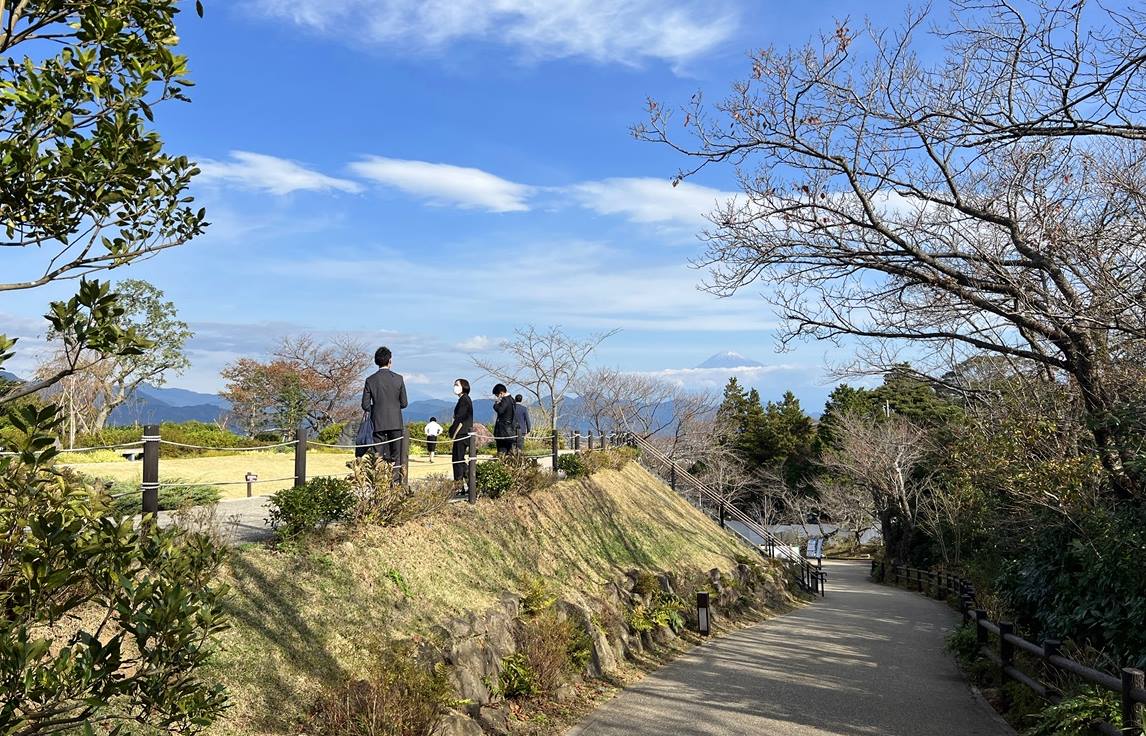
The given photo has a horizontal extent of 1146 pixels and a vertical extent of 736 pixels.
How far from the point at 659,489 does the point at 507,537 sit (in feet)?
38.6

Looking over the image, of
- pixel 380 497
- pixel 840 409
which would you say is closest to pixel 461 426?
pixel 380 497

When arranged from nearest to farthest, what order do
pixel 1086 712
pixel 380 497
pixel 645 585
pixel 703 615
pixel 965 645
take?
pixel 1086 712 < pixel 380 497 < pixel 965 645 < pixel 645 585 < pixel 703 615

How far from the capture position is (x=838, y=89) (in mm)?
8789

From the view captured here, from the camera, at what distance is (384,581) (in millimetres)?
9062

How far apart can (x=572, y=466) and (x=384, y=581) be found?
30.8ft

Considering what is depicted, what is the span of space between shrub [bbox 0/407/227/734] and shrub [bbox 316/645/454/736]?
369 cm

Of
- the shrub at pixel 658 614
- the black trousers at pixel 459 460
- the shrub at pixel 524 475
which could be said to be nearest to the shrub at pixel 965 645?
the shrub at pixel 658 614

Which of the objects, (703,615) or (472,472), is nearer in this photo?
(472,472)

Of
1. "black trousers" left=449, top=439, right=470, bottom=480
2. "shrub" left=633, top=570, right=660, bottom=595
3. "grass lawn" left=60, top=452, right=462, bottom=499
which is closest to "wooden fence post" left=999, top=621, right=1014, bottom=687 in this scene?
"shrub" left=633, top=570, right=660, bottom=595

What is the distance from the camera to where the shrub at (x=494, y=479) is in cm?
1338

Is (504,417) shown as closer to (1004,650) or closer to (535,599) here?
(535,599)

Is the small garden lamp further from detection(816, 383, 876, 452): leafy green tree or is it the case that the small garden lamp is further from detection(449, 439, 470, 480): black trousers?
detection(816, 383, 876, 452): leafy green tree

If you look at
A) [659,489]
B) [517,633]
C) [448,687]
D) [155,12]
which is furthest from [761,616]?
[155,12]

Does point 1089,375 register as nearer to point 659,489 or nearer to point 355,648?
point 355,648
